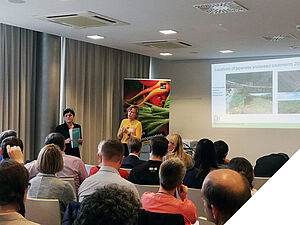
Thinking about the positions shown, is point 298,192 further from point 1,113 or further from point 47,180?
point 1,113

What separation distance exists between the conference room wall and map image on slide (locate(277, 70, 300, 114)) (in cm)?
52

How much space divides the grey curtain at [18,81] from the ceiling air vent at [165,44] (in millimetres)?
2027

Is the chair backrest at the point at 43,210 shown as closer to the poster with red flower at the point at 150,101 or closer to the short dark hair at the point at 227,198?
the short dark hair at the point at 227,198

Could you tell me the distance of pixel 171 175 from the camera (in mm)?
2850

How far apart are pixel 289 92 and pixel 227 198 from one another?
26.0 feet

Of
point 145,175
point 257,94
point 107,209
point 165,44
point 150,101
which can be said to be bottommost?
point 145,175

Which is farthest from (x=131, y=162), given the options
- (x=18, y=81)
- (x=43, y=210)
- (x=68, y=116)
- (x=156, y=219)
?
(x=18, y=81)

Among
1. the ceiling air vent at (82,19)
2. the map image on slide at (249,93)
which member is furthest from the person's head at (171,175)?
the map image on slide at (249,93)

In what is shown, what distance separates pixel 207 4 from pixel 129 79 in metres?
4.34

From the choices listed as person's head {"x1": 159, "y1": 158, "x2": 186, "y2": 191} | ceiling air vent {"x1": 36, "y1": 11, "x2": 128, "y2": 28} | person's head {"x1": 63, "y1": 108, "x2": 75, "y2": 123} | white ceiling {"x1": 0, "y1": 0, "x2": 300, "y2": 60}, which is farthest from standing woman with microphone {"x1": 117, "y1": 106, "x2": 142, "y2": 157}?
person's head {"x1": 159, "y1": 158, "x2": 186, "y2": 191}

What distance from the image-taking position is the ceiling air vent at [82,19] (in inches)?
221

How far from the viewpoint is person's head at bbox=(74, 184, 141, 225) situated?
1.33 m

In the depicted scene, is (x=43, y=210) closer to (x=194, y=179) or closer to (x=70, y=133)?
(x=194, y=179)

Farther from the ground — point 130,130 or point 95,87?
point 95,87
